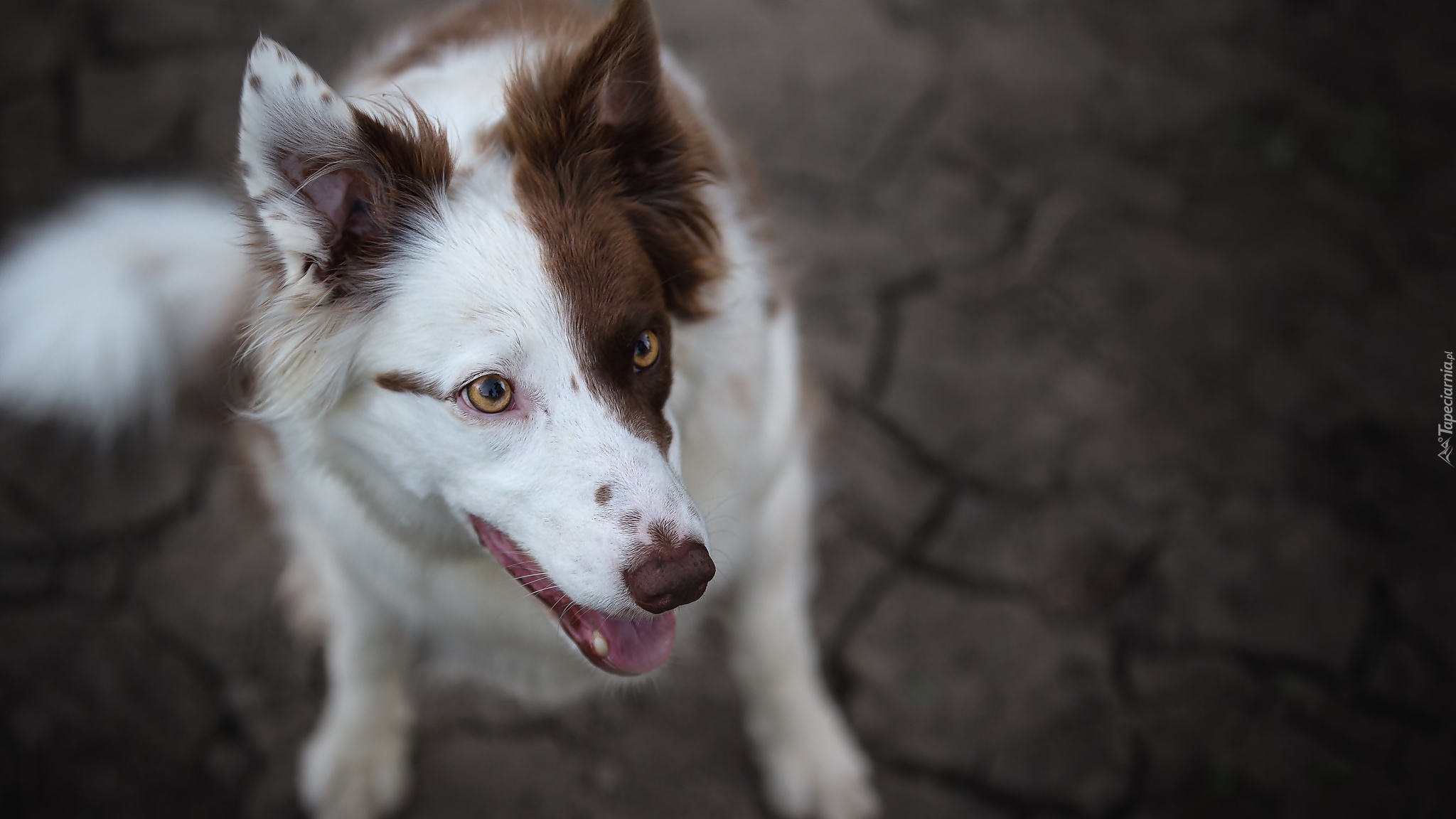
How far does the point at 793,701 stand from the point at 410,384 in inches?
47.6

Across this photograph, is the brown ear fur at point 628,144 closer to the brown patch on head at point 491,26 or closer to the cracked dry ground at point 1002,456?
the brown patch on head at point 491,26

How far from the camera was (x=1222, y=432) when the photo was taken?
8.03 ft

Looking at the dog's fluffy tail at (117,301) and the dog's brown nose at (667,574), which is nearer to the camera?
the dog's brown nose at (667,574)

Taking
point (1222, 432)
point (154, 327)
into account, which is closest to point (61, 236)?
point (154, 327)

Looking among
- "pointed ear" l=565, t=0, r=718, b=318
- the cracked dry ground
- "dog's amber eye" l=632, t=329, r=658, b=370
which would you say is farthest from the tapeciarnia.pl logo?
"dog's amber eye" l=632, t=329, r=658, b=370

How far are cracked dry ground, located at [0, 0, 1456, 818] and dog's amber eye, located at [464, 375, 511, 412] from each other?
116cm

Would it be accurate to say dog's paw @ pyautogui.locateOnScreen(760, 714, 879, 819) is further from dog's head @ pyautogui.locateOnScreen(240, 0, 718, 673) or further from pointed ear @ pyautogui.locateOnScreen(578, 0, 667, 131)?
pointed ear @ pyautogui.locateOnScreen(578, 0, 667, 131)

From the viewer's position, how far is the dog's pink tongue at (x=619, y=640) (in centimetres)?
131

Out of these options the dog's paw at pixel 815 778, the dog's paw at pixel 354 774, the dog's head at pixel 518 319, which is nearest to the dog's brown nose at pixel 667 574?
the dog's head at pixel 518 319

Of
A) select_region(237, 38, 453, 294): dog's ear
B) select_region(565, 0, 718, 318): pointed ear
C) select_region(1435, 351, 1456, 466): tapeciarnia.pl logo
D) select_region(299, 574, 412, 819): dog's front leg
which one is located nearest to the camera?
select_region(237, 38, 453, 294): dog's ear

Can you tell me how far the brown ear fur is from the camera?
1180 mm

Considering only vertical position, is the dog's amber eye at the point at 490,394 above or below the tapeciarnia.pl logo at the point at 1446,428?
above

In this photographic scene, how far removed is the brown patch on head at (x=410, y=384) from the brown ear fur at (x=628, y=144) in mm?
304

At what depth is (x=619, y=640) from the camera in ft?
4.35
